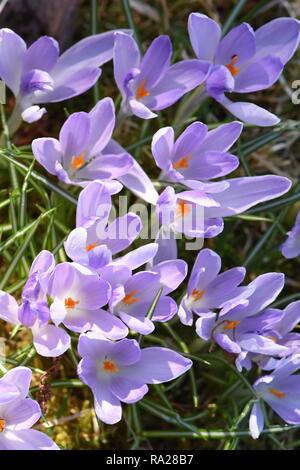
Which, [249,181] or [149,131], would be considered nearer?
[249,181]

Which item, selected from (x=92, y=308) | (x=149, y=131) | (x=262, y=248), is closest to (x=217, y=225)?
(x=92, y=308)

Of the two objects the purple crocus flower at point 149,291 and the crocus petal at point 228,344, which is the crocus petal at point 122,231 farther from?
the crocus petal at point 228,344

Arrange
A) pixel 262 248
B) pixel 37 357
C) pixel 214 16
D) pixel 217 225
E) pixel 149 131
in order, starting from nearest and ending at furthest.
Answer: pixel 217 225
pixel 37 357
pixel 262 248
pixel 149 131
pixel 214 16

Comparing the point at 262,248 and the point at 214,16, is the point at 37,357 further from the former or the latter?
the point at 214,16

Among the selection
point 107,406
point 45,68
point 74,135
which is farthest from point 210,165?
point 107,406

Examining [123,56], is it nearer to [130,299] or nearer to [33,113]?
[33,113]

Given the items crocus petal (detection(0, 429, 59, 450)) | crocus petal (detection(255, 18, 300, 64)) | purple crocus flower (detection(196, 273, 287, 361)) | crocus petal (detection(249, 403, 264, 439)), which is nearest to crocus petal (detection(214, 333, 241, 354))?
purple crocus flower (detection(196, 273, 287, 361))
